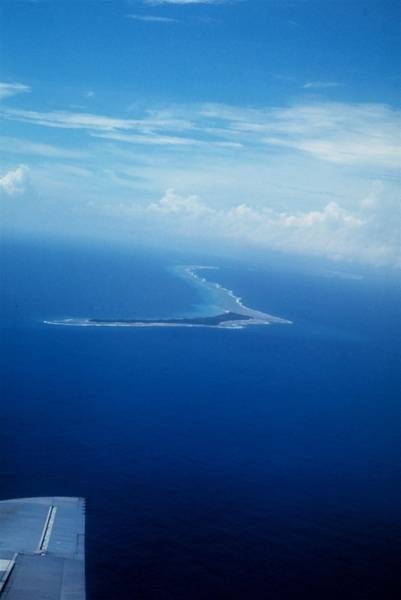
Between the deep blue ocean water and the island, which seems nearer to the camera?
the deep blue ocean water

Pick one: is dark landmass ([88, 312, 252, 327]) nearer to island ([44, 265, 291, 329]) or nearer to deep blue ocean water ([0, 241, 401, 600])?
island ([44, 265, 291, 329])

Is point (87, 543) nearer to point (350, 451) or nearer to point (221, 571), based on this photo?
point (221, 571)

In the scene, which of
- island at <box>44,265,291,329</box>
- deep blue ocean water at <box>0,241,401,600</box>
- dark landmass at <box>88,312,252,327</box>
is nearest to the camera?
deep blue ocean water at <box>0,241,401,600</box>

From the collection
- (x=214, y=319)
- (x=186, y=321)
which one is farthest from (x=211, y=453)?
(x=214, y=319)

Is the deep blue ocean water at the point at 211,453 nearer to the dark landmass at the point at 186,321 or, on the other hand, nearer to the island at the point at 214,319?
the island at the point at 214,319

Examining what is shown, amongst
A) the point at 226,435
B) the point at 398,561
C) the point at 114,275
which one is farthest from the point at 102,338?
the point at 114,275

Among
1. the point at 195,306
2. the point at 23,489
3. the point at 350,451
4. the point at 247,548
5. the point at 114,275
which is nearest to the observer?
the point at 247,548

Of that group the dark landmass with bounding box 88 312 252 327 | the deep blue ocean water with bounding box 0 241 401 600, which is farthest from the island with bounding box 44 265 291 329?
the deep blue ocean water with bounding box 0 241 401 600

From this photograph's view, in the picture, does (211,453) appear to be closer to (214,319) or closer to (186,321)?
(186,321)

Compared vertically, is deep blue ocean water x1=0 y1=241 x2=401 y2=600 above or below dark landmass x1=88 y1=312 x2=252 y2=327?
below
